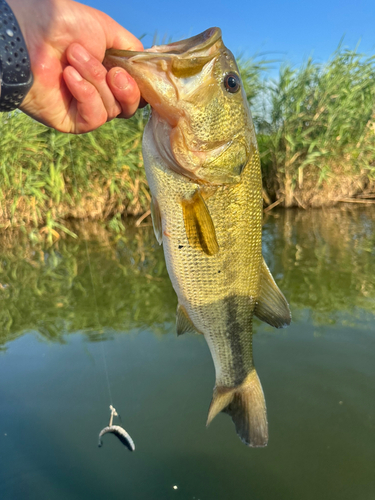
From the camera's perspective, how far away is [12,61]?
1528 millimetres

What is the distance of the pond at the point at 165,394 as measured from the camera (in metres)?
2.10

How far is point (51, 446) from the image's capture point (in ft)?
7.65

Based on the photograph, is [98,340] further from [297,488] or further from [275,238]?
[275,238]

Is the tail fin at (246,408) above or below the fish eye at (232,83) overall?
below

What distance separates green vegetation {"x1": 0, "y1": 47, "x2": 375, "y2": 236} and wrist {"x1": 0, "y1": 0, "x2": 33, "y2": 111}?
532cm

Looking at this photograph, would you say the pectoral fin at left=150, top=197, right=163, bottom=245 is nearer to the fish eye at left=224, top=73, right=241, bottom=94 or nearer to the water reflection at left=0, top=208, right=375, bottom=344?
the fish eye at left=224, top=73, right=241, bottom=94

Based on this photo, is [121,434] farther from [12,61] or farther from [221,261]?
[12,61]

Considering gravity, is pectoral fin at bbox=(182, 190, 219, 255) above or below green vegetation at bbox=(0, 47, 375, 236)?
below

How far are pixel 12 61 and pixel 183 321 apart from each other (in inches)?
58.3

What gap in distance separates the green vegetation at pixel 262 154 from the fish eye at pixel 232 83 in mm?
5529

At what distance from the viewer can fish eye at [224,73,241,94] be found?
5.64 ft

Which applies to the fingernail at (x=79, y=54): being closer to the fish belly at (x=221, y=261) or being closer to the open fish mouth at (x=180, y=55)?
the open fish mouth at (x=180, y=55)

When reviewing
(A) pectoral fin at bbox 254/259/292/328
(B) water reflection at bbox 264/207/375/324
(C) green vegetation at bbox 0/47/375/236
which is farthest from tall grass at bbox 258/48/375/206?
(A) pectoral fin at bbox 254/259/292/328

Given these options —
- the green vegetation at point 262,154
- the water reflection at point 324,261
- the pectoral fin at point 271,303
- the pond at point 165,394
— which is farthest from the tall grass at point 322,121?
the pectoral fin at point 271,303
